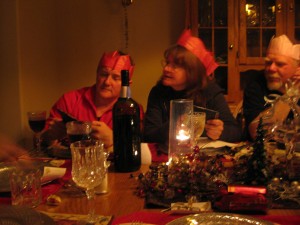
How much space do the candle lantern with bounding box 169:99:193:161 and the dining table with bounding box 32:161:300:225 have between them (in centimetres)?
20

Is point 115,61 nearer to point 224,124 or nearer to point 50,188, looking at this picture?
point 224,124

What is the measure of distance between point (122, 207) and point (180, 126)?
1.47 feet

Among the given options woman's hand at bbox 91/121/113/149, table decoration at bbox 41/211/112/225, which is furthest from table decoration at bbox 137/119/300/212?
woman's hand at bbox 91/121/113/149

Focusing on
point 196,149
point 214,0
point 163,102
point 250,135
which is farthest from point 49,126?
point 214,0

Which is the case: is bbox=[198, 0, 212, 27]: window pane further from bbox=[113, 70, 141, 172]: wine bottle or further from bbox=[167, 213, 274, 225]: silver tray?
bbox=[167, 213, 274, 225]: silver tray

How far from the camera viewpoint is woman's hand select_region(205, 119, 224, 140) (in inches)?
66.2

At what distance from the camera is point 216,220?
881 millimetres

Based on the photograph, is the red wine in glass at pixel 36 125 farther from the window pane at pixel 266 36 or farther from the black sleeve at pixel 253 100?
the window pane at pixel 266 36

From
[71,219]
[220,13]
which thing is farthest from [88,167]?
[220,13]

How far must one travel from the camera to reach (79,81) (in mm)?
3650

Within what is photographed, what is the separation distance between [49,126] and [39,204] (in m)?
Result: 0.76

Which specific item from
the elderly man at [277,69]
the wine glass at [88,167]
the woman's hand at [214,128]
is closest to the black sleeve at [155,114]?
the woman's hand at [214,128]

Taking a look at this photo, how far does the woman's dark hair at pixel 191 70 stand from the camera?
2166 millimetres

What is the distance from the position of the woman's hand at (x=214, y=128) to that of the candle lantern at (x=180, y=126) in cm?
32
